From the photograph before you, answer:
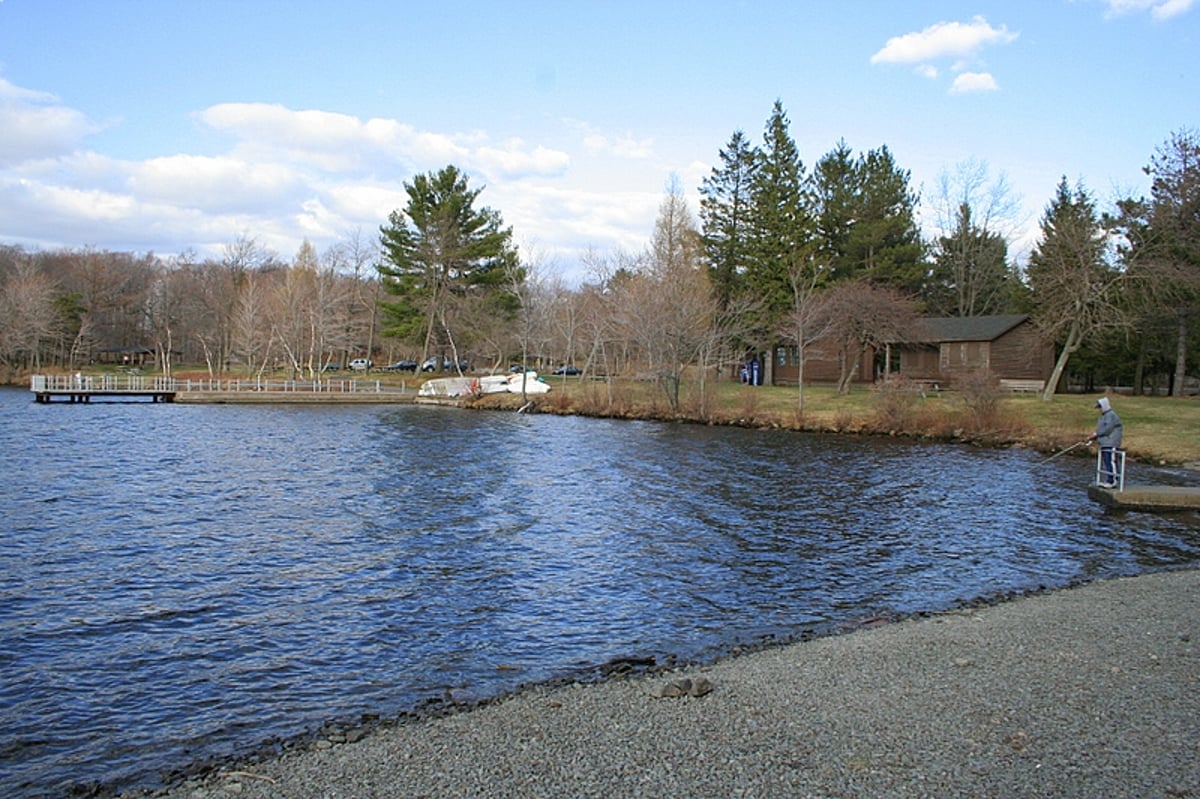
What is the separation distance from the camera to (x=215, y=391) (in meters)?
58.9

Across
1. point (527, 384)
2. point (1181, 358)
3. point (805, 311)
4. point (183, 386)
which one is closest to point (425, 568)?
point (805, 311)

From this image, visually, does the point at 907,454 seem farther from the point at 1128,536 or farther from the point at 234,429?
the point at 234,429

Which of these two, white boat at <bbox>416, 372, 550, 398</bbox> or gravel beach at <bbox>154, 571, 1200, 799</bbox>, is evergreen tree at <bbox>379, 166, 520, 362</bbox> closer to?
white boat at <bbox>416, 372, 550, 398</bbox>

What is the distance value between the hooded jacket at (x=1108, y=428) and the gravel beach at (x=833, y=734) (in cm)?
1163

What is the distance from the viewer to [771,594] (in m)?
12.5

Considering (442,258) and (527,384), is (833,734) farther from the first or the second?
(442,258)

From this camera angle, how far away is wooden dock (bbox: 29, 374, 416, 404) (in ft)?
190

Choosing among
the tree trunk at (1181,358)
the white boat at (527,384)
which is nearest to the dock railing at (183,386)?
the white boat at (527,384)

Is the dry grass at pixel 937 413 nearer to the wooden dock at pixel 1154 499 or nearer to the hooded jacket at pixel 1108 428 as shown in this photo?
the hooded jacket at pixel 1108 428

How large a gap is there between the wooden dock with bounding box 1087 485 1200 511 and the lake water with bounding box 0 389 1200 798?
488 millimetres

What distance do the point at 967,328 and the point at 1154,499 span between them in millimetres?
34123

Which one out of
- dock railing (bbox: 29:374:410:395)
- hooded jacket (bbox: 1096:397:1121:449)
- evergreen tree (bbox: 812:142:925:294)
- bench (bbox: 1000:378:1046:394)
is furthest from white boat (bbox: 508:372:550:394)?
hooded jacket (bbox: 1096:397:1121:449)

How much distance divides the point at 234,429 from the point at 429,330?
77.4 ft

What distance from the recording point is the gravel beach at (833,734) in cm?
607
